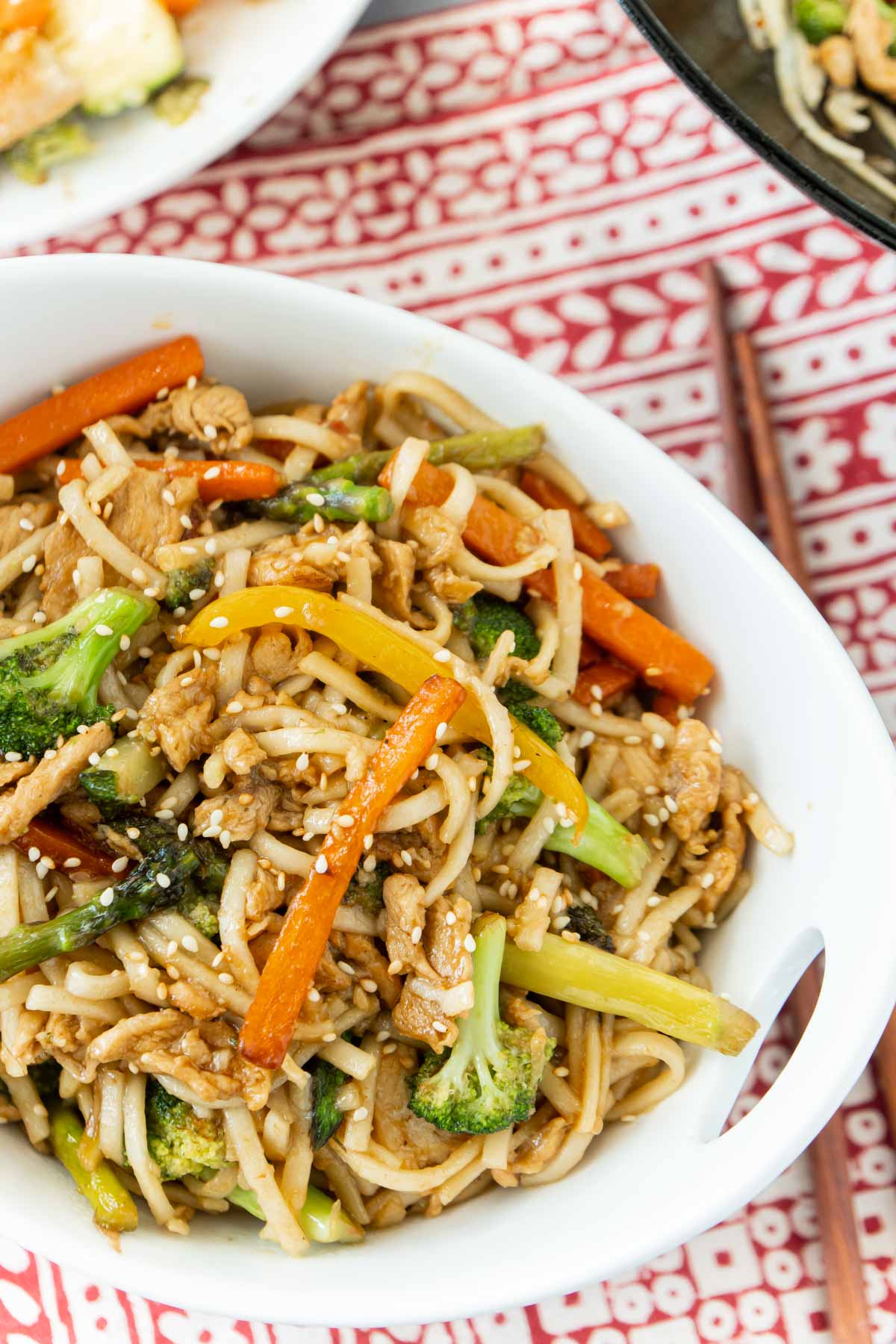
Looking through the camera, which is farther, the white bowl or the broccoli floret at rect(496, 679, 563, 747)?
the broccoli floret at rect(496, 679, 563, 747)

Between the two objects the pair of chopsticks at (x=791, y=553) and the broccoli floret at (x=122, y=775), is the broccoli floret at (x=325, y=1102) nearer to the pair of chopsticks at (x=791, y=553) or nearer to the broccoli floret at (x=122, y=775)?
the broccoli floret at (x=122, y=775)

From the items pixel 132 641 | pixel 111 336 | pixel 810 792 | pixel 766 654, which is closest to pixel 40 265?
pixel 111 336

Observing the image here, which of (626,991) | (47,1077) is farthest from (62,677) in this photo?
(626,991)

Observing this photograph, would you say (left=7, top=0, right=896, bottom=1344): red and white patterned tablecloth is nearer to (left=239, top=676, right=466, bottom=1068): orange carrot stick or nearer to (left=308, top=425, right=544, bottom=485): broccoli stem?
(left=308, top=425, right=544, bottom=485): broccoli stem

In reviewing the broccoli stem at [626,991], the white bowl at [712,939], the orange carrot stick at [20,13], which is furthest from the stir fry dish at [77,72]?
the broccoli stem at [626,991]

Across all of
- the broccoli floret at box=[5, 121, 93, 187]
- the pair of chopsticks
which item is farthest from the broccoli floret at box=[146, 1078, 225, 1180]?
the broccoli floret at box=[5, 121, 93, 187]
